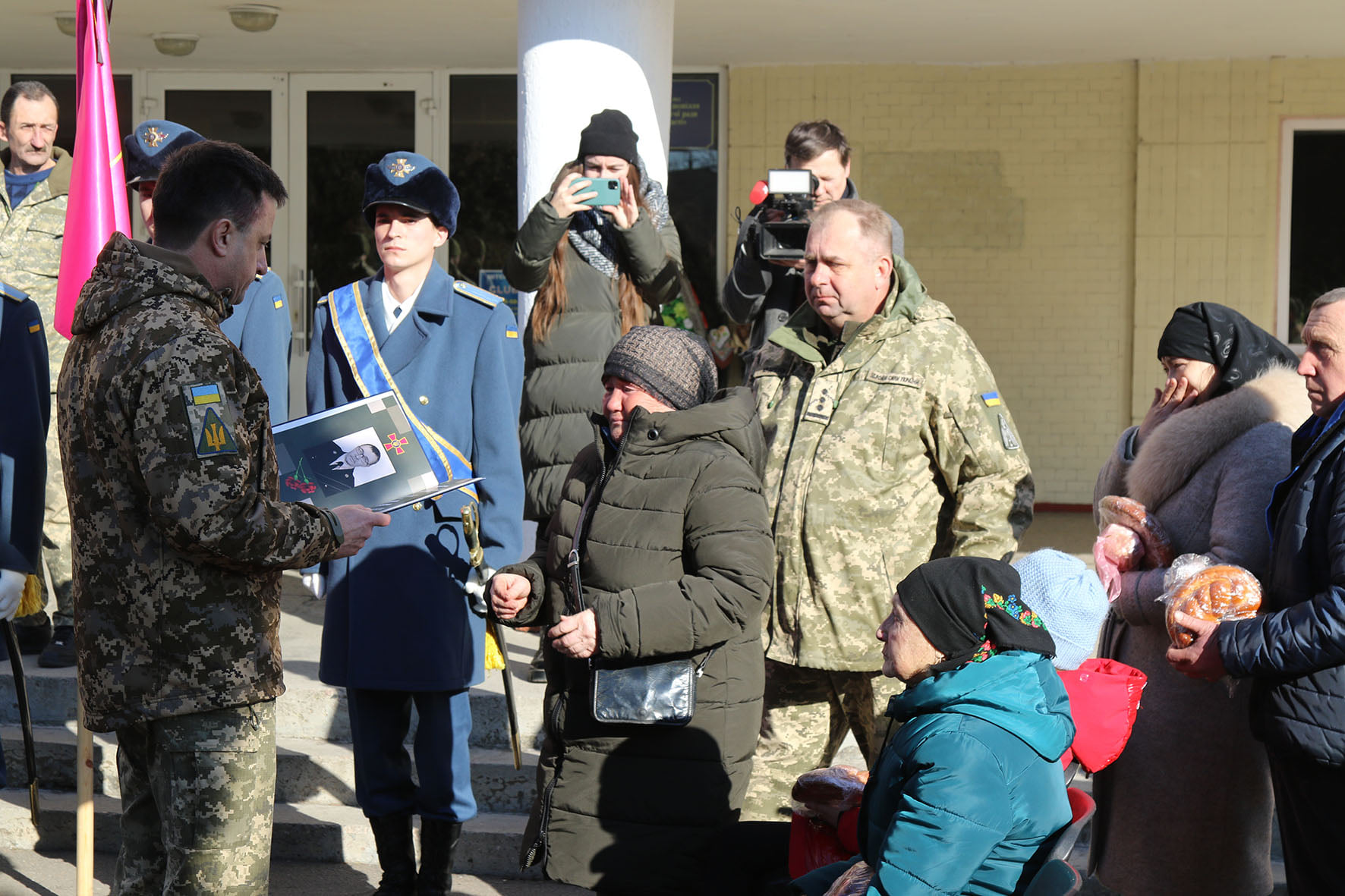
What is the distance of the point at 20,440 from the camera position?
362 cm

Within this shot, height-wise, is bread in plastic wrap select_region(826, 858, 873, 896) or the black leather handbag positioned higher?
the black leather handbag

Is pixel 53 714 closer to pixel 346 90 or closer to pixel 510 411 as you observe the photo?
pixel 510 411

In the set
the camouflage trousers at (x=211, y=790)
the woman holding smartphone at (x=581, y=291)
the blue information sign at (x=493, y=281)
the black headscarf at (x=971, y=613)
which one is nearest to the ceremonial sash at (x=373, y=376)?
the woman holding smartphone at (x=581, y=291)

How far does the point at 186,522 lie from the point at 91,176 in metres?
1.95

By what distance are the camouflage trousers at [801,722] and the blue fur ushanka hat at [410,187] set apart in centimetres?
154

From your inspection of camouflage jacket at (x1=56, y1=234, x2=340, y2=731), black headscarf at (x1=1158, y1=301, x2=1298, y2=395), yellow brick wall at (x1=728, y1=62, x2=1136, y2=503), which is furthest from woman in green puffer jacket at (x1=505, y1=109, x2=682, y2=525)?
yellow brick wall at (x1=728, y1=62, x2=1136, y2=503)

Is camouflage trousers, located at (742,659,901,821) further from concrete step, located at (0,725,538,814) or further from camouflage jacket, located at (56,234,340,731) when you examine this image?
camouflage jacket, located at (56,234,340,731)

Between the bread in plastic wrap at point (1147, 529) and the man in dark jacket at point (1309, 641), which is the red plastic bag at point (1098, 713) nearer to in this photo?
the man in dark jacket at point (1309, 641)

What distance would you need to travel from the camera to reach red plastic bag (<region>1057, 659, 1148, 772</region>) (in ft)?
8.87

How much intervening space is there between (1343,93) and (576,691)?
313 inches

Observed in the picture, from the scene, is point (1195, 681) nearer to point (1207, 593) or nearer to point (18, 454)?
point (1207, 593)

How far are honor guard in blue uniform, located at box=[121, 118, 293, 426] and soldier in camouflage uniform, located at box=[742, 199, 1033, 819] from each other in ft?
5.33

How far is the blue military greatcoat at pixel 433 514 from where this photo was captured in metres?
3.59

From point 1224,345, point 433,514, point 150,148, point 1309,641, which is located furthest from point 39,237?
point 1309,641
